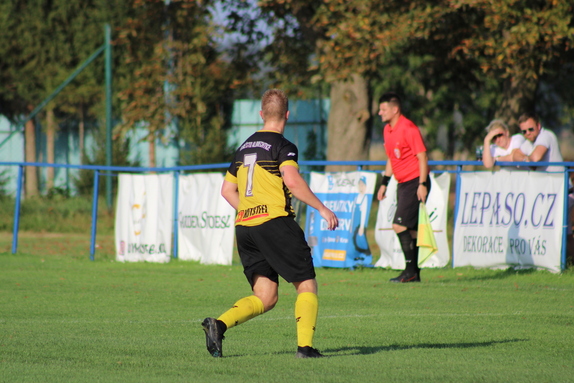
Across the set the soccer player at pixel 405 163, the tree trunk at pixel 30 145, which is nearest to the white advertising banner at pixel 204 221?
the soccer player at pixel 405 163

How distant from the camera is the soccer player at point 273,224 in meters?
5.63

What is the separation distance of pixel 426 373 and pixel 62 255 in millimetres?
11716

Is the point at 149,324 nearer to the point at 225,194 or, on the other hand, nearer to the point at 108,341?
the point at 108,341

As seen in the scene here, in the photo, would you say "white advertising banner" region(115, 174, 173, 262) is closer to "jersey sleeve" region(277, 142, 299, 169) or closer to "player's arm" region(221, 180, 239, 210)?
"player's arm" region(221, 180, 239, 210)

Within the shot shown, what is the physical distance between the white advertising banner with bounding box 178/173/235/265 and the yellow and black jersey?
25.2 ft

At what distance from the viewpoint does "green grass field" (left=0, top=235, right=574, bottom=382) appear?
5.27m

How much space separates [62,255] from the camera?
15930 mm

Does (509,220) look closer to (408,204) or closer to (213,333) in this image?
(408,204)

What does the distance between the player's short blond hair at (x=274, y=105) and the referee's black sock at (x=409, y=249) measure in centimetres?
518

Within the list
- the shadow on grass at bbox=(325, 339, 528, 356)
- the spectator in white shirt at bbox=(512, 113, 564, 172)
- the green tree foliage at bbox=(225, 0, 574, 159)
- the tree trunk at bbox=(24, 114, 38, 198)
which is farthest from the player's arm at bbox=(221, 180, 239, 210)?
the tree trunk at bbox=(24, 114, 38, 198)

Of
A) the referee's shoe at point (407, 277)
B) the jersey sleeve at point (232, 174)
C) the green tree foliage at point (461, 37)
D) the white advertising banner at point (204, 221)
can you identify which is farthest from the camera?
the green tree foliage at point (461, 37)

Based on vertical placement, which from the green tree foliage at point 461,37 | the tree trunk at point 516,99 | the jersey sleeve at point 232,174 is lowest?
the jersey sleeve at point 232,174

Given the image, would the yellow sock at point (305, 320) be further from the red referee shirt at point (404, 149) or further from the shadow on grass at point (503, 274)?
the shadow on grass at point (503, 274)

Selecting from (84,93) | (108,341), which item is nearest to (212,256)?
(108,341)
